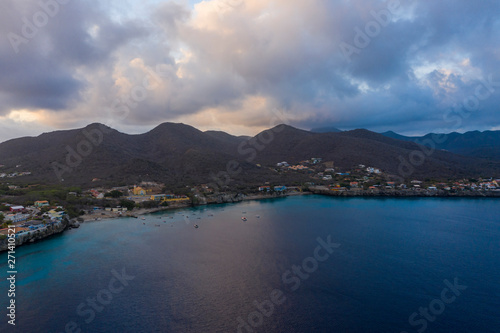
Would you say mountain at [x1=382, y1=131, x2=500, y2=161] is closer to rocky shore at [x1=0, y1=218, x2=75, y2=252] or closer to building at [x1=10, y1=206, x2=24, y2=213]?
rocky shore at [x1=0, y1=218, x2=75, y2=252]

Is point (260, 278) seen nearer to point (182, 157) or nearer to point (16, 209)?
point (16, 209)

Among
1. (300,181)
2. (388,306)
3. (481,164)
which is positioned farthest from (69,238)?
(481,164)

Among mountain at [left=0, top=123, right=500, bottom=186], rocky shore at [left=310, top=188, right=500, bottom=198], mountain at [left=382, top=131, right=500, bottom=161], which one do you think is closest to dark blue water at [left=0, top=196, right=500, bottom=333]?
rocky shore at [left=310, top=188, right=500, bottom=198]

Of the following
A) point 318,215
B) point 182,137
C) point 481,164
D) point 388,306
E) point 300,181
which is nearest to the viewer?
point 388,306

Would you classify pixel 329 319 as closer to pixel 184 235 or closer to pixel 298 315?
pixel 298 315

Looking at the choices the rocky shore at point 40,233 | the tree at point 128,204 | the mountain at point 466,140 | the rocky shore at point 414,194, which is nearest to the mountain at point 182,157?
the rocky shore at point 414,194

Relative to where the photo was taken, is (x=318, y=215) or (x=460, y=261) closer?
(x=460, y=261)

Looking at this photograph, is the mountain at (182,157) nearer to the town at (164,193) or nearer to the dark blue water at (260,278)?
the town at (164,193)
